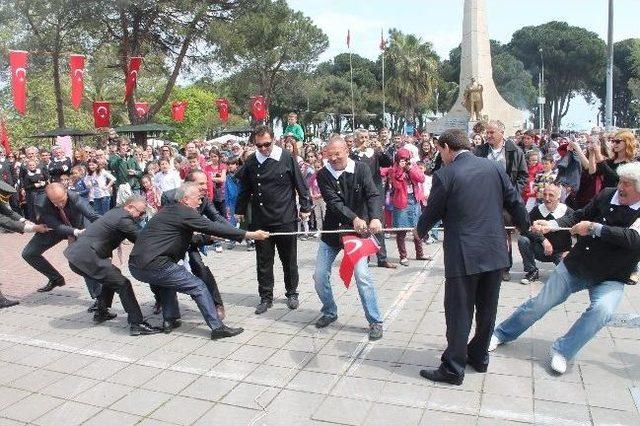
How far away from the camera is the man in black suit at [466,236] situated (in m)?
3.91

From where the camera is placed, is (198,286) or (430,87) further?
(430,87)

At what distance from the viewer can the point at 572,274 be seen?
4355 millimetres

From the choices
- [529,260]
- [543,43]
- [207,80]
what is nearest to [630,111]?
[543,43]

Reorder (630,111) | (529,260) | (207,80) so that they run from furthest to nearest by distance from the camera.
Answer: (630,111)
(207,80)
(529,260)

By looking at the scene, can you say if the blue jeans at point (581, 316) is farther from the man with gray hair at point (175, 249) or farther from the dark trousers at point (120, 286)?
the dark trousers at point (120, 286)

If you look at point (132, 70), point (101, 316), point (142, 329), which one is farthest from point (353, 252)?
point (132, 70)

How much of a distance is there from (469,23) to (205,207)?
2571 cm

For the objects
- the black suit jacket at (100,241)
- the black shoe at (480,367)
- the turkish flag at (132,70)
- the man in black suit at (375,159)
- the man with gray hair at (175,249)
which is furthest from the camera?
the turkish flag at (132,70)

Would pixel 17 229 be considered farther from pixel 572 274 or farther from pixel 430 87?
pixel 430 87

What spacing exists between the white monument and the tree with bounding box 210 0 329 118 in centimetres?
979

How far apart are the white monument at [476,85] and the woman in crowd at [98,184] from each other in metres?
19.8

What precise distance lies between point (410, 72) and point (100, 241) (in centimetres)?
5170

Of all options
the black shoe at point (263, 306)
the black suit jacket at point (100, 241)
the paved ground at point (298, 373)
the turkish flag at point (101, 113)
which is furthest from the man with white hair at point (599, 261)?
the turkish flag at point (101, 113)

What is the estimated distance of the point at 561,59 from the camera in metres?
70.0
